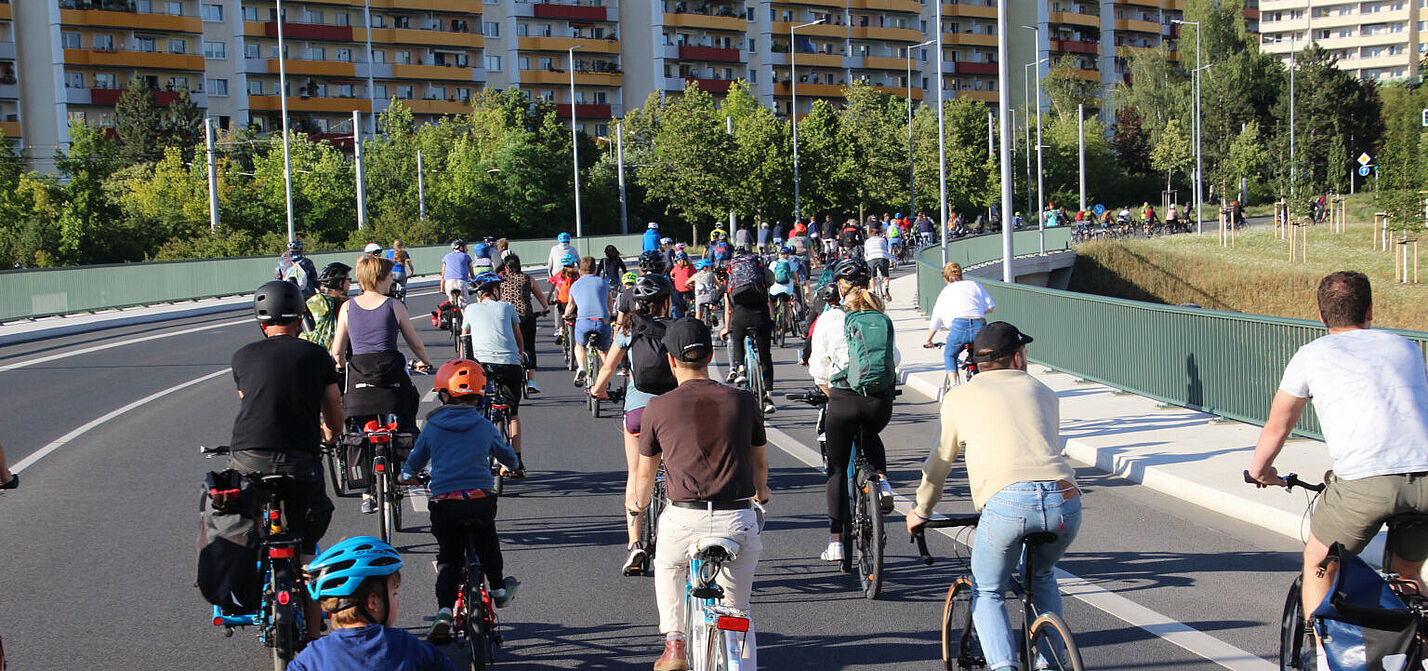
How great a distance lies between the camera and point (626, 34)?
110250mm

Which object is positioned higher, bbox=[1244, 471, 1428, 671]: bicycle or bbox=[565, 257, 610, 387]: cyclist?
bbox=[565, 257, 610, 387]: cyclist

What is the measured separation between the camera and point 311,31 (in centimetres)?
9625

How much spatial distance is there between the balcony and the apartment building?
215 ft

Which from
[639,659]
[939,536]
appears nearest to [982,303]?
[939,536]

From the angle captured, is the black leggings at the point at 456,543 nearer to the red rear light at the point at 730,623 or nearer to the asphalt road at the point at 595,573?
the asphalt road at the point at 595,573

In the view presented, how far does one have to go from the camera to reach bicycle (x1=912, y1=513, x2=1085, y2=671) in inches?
175

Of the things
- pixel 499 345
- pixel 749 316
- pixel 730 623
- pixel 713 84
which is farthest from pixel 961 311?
pixel 713 84

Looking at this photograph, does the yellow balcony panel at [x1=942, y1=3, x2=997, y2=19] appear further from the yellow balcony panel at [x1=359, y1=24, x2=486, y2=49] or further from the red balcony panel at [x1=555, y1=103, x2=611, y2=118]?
the yellow balcony panel at [x1=359, y1=24, x2=486, y2=49]

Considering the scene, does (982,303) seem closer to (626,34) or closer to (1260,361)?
(1260,361)

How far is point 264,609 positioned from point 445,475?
41.0 inches

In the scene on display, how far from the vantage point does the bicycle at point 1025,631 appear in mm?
4453

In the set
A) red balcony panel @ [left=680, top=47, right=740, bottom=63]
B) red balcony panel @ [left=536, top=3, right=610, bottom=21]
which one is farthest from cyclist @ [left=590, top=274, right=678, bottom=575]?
red balcony panel @ [left=680, top=47, right=740, bottom=63]

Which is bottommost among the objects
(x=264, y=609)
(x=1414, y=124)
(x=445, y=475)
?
(x=264, y=609)

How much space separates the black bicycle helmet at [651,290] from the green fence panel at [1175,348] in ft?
20.8
